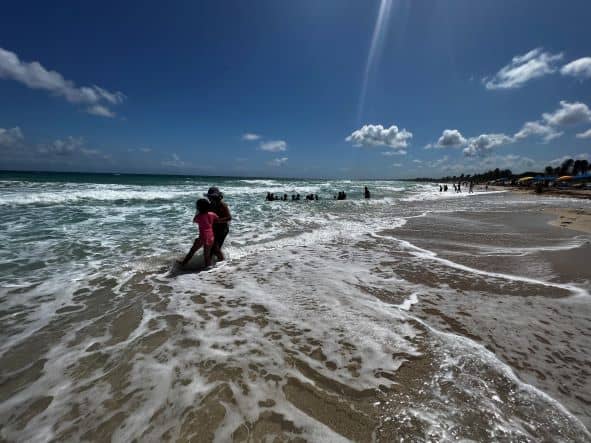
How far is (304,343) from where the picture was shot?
3227 mm

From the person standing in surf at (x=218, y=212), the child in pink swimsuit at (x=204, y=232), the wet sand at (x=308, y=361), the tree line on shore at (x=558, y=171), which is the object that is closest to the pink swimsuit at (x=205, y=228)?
the child in pink swimsuit at (x=204, y=232)

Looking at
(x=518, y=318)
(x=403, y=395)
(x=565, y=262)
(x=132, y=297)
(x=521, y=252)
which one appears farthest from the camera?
(x=521, y=252)

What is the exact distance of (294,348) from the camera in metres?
3.12

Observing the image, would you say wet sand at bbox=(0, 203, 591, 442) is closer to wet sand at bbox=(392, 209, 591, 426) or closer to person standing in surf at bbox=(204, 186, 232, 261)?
wet sand at bbox=(392, 209, 591, 426)

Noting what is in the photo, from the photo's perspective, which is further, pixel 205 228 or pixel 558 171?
pixel 558 171

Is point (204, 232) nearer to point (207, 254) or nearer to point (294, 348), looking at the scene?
point (207, 254)

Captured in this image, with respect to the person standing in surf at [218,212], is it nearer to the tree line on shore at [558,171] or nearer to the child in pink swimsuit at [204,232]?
the child in pink swimsuit at [204,232]

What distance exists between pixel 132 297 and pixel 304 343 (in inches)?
124

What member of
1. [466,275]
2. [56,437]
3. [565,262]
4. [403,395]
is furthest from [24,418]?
[565,262]

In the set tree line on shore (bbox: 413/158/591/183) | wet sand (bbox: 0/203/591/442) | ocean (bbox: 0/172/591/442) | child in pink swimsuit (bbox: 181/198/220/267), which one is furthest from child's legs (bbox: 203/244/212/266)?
tree line on shore (bbox: 413/158/591/183)

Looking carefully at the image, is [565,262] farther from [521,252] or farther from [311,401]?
[311,401]

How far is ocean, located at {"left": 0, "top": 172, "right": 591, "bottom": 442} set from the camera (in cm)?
215

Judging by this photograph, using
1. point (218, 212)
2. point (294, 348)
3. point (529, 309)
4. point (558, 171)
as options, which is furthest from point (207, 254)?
point (558, 171)

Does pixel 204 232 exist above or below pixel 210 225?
below
